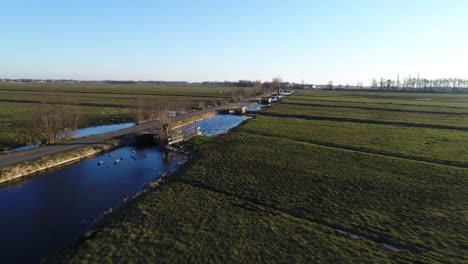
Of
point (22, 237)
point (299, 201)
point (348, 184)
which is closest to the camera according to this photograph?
point (22, 237)

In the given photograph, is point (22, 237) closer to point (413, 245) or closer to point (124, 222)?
point (124, 222)

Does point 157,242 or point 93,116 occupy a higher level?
point 93,116

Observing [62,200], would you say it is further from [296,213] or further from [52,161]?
[296,213]

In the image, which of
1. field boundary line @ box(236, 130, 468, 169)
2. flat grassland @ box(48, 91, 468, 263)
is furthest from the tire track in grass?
field boundary line @ box(236, 130, 468, 169)

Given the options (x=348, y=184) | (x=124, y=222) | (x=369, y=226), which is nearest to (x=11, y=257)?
(x=124, y=222)

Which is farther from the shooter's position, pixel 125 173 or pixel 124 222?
pixel 125 173

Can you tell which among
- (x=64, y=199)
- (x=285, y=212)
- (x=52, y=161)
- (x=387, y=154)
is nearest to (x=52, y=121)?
(x=52, y=161)

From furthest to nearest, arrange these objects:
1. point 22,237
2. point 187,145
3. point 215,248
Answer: point 187,145 → point 22,237 → point 215,248

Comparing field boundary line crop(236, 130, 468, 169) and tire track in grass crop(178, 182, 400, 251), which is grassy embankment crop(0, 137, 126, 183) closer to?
tire track in grass crop(178, 182, 400, 251)
